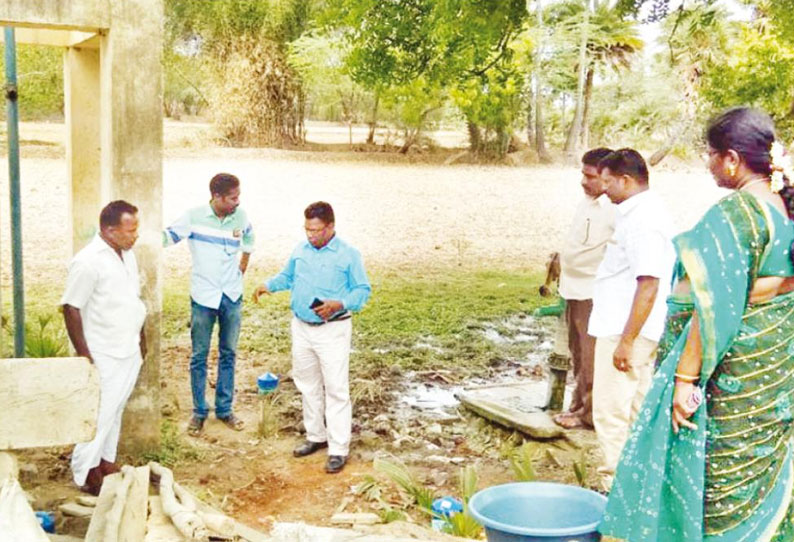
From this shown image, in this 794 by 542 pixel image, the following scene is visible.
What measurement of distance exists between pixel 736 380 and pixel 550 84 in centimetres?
2818

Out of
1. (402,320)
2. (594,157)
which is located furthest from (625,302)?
(402,320)

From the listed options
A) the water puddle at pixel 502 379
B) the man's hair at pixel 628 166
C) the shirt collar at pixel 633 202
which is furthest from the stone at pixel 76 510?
the man's hair at pixel 628 166

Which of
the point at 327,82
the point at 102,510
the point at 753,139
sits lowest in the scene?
the point at 102,510

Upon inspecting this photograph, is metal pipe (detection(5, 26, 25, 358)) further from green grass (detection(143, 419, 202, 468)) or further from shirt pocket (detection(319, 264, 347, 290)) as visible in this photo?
shirt pocket (detection(319, 264, 347, 290))

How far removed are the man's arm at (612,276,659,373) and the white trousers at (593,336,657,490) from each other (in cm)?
16

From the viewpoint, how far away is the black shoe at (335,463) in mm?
6215

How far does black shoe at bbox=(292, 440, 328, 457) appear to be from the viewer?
255 inches

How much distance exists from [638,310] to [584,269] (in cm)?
144

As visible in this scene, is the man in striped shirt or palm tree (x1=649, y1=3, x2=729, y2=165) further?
palm tree (x1=649, y1=3, x2=729, y2=165)

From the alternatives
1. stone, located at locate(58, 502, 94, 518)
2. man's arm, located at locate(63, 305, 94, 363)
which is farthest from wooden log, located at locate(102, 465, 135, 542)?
man's arm, located at locate(63, 305, 94, 363)

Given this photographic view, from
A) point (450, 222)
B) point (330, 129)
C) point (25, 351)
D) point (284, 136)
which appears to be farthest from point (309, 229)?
point (330, 129)

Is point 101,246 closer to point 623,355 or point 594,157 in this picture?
point 623,355

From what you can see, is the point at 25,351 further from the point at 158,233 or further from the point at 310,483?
the point at 310,483

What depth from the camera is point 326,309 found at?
6.04 metres
